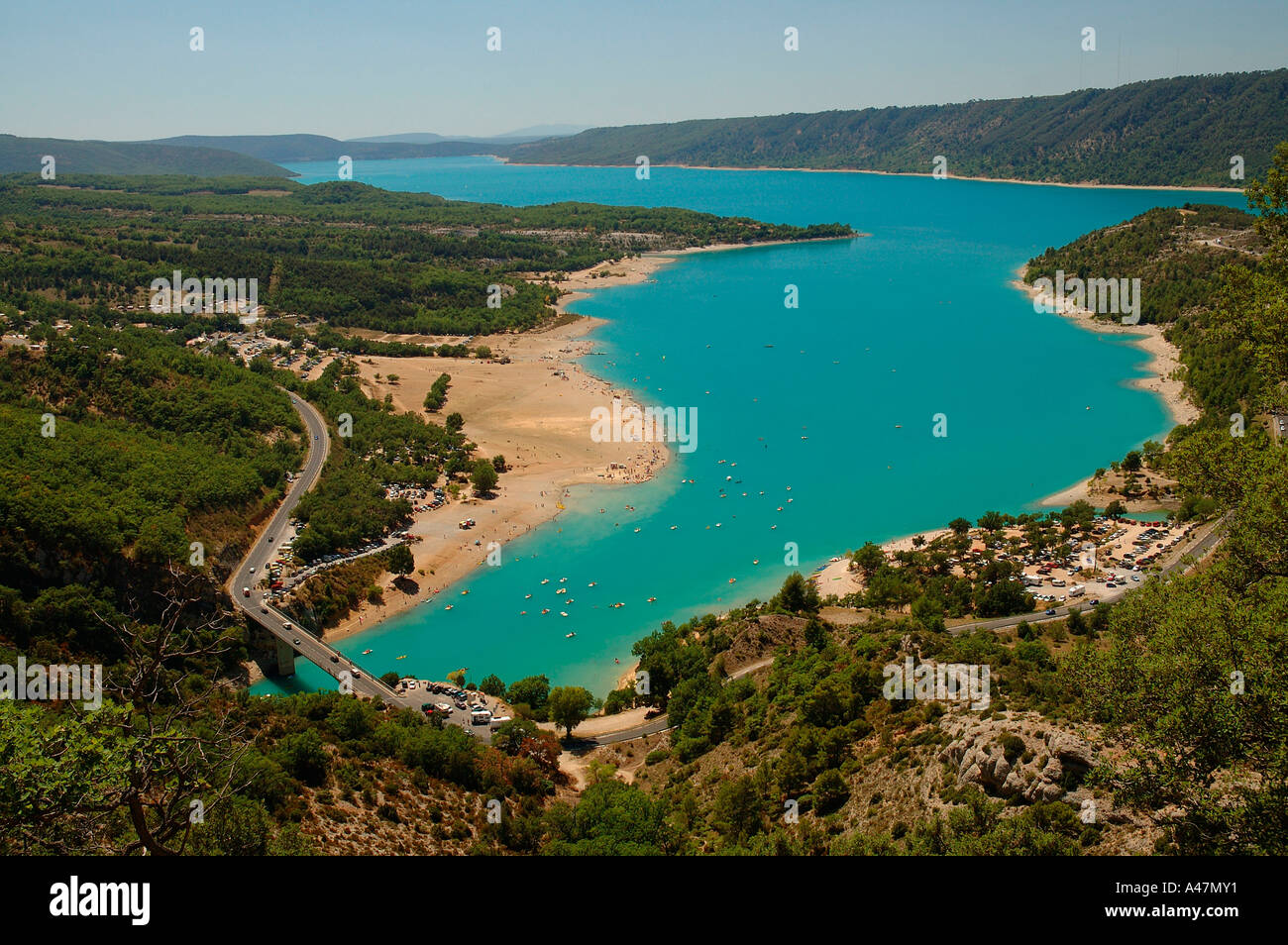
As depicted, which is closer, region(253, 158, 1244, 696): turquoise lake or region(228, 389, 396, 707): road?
region(228, 389, 396, 707): road

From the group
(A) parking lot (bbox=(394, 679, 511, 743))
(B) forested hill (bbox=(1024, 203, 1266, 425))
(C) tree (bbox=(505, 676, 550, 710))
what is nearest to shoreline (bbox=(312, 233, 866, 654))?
(A) parking lot (bbox=(394, 679, 511, 743))

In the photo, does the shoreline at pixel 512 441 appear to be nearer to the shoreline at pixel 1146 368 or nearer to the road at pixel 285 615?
the road at pixel 285 615

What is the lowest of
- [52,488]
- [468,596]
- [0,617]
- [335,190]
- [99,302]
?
[468,596]

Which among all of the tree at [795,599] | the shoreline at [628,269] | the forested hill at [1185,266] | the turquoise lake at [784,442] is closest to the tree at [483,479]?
the turquoise lake at [784,442]

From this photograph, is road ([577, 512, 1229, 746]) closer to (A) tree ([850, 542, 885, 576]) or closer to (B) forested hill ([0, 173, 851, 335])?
(A) tree ([850, 542, 885, 576])
